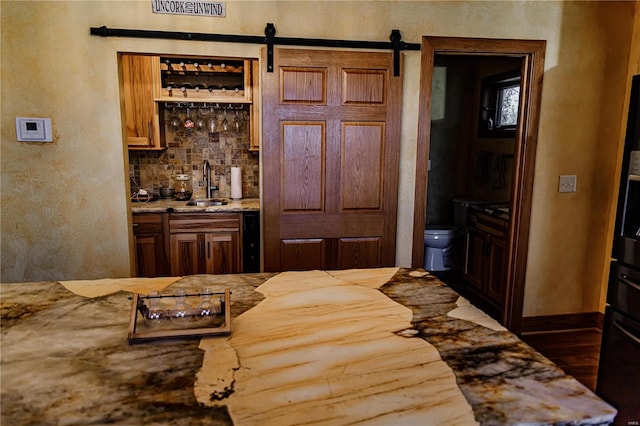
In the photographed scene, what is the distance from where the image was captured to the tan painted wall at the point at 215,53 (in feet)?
8.86

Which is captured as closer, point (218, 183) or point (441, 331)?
point (441, 331)

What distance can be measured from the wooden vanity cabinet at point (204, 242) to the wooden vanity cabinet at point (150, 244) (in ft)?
0.23

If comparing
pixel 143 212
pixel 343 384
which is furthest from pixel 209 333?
pixel 143 212

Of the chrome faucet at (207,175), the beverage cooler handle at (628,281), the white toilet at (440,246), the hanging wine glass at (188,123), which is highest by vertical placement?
the hanging wine glass at (188,123)

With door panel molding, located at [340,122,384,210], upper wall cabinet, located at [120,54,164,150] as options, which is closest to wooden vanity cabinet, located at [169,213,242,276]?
upper wall cabinet, located at [120,54,164,150]

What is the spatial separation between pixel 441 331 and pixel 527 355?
23 centimetres

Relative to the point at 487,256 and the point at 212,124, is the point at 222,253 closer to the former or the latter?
the point at 212,124

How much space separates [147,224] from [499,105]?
3.52m

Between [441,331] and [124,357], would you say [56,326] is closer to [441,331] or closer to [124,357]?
[124,357]

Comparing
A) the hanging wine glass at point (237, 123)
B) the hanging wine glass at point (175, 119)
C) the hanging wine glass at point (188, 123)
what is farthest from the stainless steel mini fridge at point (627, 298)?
the hanging wine glass at point (175, 119)

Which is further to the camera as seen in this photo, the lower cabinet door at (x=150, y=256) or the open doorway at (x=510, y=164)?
the lower cabinet door at (x=150, y=256)

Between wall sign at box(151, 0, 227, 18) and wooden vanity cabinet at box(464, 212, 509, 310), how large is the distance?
2.53 metres

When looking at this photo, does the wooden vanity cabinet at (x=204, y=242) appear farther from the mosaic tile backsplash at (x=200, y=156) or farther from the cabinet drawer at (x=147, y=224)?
the mosaic tile backsplash at (x=200, y=156)

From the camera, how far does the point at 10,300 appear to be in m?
1.51
